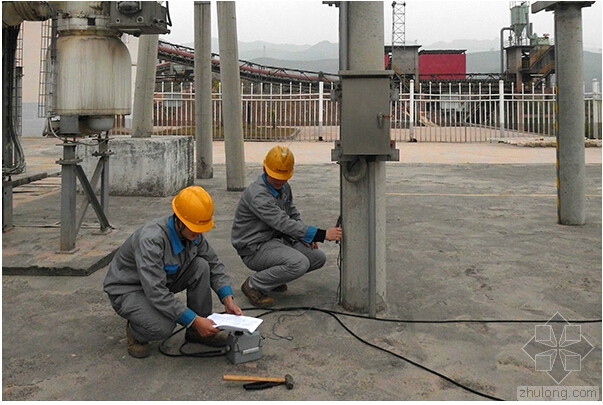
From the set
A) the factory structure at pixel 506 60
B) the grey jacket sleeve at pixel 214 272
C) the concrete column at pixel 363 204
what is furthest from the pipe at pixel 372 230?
the factory structure at pixel 506 60

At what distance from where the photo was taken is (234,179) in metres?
10.5

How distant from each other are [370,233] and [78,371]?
223cm

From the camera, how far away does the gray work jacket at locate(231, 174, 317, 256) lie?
181 inches

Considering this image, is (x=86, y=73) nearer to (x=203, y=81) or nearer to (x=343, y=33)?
(x=343, y=33)

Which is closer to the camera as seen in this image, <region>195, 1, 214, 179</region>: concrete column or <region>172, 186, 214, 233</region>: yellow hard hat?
<region>172, 186, 214, 233</region>: yellow hard hat

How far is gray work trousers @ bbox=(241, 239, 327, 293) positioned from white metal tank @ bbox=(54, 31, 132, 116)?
2420 mm

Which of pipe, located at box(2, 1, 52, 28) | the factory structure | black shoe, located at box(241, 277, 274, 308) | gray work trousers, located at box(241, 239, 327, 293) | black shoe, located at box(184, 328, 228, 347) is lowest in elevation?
black shoe, located at box(184, 328, 228, 347)

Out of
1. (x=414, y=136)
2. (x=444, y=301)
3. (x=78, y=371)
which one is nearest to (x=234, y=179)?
(x=444, y=301)

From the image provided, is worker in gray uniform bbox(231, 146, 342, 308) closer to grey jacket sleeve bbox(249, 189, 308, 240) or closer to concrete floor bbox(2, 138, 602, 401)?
grey jacket sleeve bbox(249, 189, 308, 240)

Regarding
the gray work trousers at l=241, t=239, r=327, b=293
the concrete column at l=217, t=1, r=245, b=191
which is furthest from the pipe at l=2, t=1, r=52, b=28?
the concrete column at l=217, t=1, r=245, b=191

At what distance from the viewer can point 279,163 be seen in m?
4.59

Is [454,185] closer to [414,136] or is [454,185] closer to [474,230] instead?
[474,230]

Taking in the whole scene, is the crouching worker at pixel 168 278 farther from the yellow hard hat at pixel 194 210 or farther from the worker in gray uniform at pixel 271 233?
the worker in gray uniform at pixel 271 233

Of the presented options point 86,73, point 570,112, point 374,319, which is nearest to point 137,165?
point 86,73
